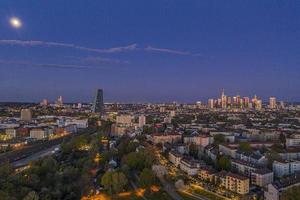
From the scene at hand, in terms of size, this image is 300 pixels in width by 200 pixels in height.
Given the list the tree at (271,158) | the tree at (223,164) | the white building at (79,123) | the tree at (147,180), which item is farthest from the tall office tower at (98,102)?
the tree at (147,180)

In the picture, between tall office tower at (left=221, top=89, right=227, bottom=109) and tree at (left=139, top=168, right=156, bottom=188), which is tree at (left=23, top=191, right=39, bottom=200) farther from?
tall office tower at (left=221, top=89, right=227, bottom=109)

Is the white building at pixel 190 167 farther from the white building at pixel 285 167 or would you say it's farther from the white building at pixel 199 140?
the white building at pixel 199 140

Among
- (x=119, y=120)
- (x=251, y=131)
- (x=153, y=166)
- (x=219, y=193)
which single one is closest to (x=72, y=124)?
(x=119, y=120)

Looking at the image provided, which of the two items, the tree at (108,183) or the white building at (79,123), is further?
the white building at (79,123)

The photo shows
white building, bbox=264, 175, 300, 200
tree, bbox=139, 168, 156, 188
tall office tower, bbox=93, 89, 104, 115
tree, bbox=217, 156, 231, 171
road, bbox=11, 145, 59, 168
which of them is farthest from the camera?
tall office tower, bbox=93, 89, 104, 115

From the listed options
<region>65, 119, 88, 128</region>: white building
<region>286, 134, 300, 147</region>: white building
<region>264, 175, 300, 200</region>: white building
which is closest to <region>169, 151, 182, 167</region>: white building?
<region>264, 175, 300, 200</region>: white building

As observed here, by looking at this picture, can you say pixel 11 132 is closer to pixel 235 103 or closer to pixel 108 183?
pixel 108 183

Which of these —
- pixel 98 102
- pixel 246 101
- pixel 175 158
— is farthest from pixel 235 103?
pixel 175 158

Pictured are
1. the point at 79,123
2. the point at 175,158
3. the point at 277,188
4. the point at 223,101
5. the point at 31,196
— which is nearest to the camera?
the point at 31,196

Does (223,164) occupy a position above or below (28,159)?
above

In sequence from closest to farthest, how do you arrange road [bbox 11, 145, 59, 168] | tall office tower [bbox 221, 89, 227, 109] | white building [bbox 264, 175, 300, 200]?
white building [bbox 264, 175, 300, 200]
road [bbox 11, 145, 59, 168]
tall office tower [bbox 221, 89, 227, 109]

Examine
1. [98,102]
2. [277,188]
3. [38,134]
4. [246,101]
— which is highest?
[246,101]

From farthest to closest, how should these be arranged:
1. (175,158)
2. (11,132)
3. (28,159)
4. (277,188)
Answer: (11,132) < (28,159) < (175,158) < (277,188)
